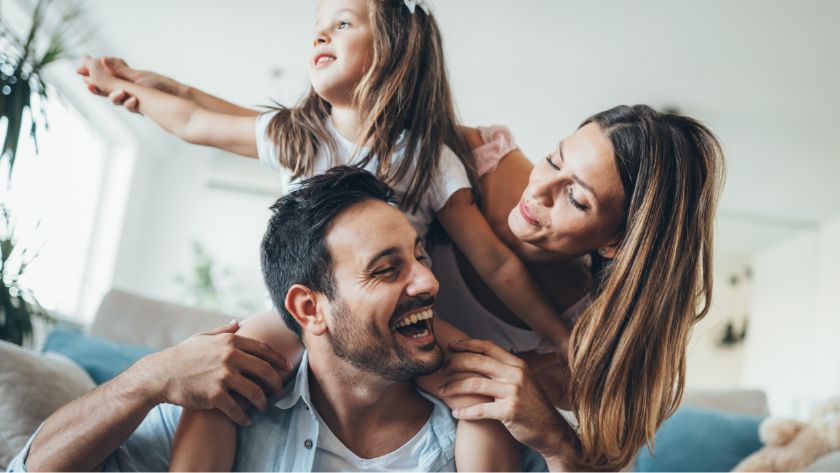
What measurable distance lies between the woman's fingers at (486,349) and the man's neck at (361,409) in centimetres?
15

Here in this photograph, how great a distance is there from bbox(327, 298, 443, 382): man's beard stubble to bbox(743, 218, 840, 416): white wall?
20.7 ft

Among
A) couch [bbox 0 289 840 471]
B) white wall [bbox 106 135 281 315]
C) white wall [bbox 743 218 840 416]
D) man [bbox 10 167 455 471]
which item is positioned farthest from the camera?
white wall [bbox 106 135 281 315]

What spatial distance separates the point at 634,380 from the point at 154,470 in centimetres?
93

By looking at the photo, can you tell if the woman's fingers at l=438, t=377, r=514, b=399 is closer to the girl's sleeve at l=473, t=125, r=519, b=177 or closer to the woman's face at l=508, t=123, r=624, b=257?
the woman's face at l=508, t=123, r=624, b=257

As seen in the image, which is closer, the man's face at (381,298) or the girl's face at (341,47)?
the man's face at (381,298)

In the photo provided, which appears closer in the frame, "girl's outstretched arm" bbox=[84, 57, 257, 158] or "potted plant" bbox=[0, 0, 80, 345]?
"girl's outstretched arm" bbox=[84, 57, 257, 158]

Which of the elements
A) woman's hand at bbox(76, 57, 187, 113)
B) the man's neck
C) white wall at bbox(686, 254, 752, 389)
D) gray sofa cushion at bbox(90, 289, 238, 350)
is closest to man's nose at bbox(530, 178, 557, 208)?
the man's neck

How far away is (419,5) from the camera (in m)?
1.89

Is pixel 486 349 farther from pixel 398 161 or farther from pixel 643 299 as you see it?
pixel 398 161

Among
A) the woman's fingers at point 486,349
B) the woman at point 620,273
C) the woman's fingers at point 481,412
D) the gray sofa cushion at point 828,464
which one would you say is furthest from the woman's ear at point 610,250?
the gray sofa cushion at point 828,464

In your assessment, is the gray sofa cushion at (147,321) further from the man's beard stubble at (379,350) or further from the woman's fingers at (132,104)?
the man's beard stubble at (379,350)

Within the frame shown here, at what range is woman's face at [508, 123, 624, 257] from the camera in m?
1.59

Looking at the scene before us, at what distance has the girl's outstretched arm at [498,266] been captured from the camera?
173cm

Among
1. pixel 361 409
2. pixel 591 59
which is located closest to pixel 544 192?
pixel 361 409
